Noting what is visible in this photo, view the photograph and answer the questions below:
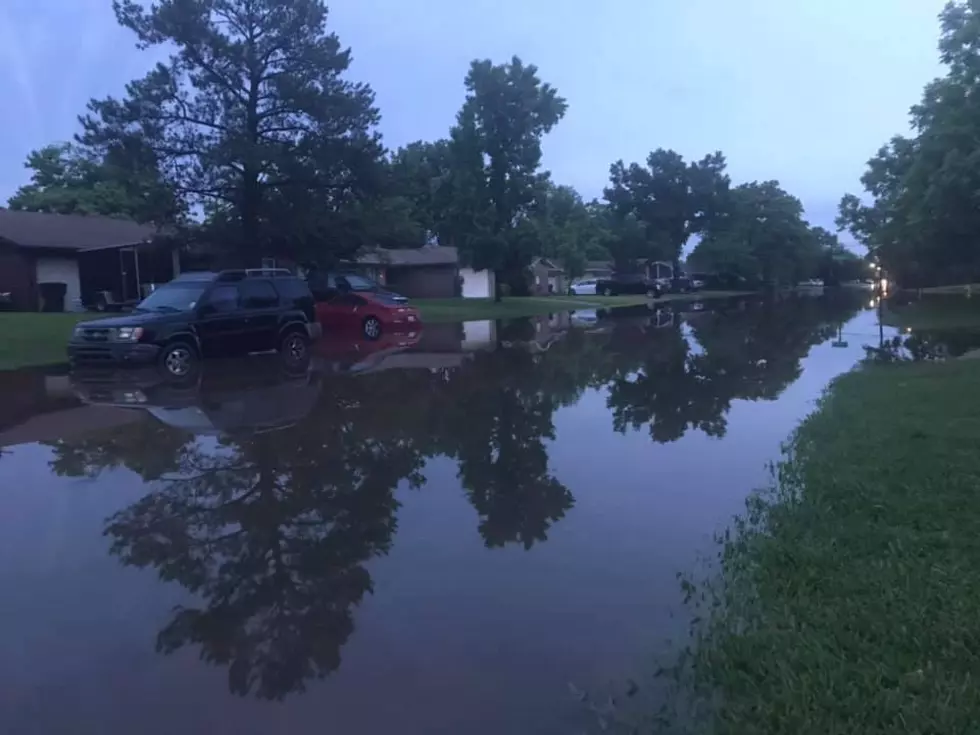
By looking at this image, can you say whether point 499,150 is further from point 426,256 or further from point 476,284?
point 476,284

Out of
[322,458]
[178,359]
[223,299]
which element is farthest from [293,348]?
[322,458]

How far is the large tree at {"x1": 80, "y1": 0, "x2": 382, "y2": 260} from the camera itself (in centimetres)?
2958

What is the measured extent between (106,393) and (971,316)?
32.0 metres

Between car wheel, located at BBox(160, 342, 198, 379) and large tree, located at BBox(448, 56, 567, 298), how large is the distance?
30.8 metres

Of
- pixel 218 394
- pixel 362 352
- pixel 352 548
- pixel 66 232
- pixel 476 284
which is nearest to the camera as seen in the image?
pixel 352 548

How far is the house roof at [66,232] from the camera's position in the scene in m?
33.7

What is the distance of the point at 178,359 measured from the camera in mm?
17391

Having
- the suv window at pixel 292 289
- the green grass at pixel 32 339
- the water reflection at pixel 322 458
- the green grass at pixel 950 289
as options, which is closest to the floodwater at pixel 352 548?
the water reflection at pixel 322 458

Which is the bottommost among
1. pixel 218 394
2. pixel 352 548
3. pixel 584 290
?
pixel 352 548

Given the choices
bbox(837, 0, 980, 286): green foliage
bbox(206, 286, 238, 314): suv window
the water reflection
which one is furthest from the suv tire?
bbox(837, 0, 980, 286): green foliage

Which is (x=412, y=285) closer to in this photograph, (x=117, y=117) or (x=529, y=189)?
(x=529, y=189)

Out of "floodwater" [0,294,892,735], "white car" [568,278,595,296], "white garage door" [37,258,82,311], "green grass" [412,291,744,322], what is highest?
"white garage door" [37,258,82,311]

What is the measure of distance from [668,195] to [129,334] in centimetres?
8134

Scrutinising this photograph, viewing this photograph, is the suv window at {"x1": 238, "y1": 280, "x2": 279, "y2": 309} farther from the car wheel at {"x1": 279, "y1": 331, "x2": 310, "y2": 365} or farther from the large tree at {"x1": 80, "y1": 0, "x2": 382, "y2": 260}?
the large tree at {"x1": 80, "y1": 0, "x2": 382, "y2": 260}
